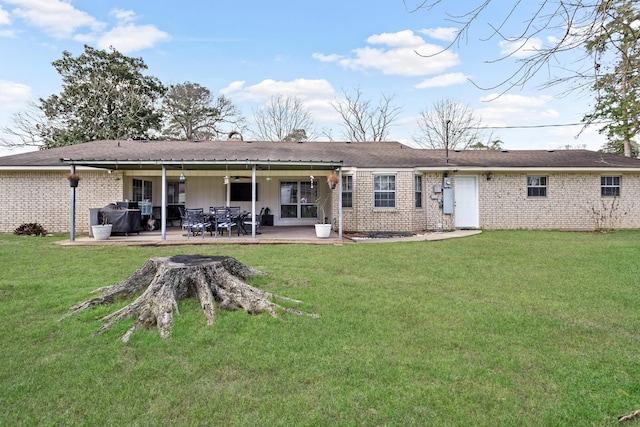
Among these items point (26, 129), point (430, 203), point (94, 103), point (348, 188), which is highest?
point (94, 103)

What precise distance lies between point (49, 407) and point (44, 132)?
29024 mm

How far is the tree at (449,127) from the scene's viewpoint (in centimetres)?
3139

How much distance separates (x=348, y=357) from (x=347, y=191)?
10.6 m

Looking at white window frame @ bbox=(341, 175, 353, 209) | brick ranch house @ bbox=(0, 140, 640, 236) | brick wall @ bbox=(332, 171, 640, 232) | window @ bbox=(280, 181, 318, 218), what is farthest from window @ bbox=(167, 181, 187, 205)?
white window frame @ bbox=(341, 175, 353, 209)

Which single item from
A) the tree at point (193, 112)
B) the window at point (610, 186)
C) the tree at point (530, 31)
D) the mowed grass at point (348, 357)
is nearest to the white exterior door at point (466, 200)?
the window at point (610, 186)

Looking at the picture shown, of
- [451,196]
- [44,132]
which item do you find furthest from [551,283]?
[44,132]

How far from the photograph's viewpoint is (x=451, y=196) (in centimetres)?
1393

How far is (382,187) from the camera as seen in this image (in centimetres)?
1362

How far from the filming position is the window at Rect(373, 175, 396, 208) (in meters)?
13.6

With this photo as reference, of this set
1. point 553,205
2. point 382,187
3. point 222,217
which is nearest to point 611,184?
point 553,205

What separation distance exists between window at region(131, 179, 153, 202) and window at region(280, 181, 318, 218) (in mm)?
5451

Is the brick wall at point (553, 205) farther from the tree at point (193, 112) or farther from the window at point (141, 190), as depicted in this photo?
the tree at point (193, 112)

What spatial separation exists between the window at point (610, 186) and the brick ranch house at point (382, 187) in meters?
0.04

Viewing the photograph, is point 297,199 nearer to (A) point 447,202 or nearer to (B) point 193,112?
(A) point 447,202
